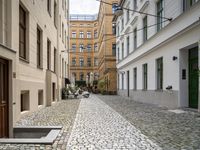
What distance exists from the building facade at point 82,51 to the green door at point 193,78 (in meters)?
57.1

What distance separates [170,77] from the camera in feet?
46.2

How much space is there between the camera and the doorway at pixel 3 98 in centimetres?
720

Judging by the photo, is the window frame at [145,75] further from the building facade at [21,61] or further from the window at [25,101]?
the window at [25,101]

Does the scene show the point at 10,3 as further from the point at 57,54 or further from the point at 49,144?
the point at 57,54

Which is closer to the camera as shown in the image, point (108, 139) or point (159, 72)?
point (108, 139)

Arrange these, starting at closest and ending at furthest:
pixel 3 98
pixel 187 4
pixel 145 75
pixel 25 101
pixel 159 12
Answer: pixel 3 98
pixel 25 101
pixel 187 4
pixel 159 12
pixel 145 75

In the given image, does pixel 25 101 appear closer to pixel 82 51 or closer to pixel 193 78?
pixel 193 78

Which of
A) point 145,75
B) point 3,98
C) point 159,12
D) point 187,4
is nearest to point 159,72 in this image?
point 145,75

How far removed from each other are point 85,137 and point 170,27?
359 inches

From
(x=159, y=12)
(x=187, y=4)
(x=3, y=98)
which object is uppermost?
(x=159, y=12)

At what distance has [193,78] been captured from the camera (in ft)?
40.4

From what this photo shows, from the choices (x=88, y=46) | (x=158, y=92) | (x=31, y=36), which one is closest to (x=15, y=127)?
(x=31, y=36)

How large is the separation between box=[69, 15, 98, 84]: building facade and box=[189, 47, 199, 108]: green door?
57.1 m

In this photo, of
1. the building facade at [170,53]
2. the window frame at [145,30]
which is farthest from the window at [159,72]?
the window frame at [145,30]
